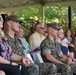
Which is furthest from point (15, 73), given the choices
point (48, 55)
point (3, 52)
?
point (48, 55)

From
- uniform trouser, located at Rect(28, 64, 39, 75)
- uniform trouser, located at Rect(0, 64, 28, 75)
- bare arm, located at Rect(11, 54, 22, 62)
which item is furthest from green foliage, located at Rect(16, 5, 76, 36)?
uniform trouser, located at Rect(0, 64, 28, 75)

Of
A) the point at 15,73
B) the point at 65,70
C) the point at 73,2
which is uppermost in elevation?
the point at 73,2

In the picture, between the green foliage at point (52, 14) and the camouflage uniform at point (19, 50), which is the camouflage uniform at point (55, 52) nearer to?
the camouflage uniform at point (19, 50)

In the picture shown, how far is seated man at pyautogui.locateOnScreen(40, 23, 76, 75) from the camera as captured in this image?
5289 mm

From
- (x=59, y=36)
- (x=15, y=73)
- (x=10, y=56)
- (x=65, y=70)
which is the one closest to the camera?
(x=15, y=73)

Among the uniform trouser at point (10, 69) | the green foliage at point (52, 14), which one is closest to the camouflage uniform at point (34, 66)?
the uniform trouser at point (10, 69)

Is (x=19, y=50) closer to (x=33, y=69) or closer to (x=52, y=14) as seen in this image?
(x=33, y=69)

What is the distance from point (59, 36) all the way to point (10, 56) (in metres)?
2.31

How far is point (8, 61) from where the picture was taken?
13.4 ft

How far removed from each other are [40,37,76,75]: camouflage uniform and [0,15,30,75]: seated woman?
901 mm

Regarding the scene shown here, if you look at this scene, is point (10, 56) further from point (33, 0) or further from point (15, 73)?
point (33, 0)

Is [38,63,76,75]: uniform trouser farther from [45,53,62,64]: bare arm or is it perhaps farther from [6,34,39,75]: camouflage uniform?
[6,34,39,75]: camouflage uniform

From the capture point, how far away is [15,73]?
3930mm

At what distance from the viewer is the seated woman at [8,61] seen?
393 centimetres
